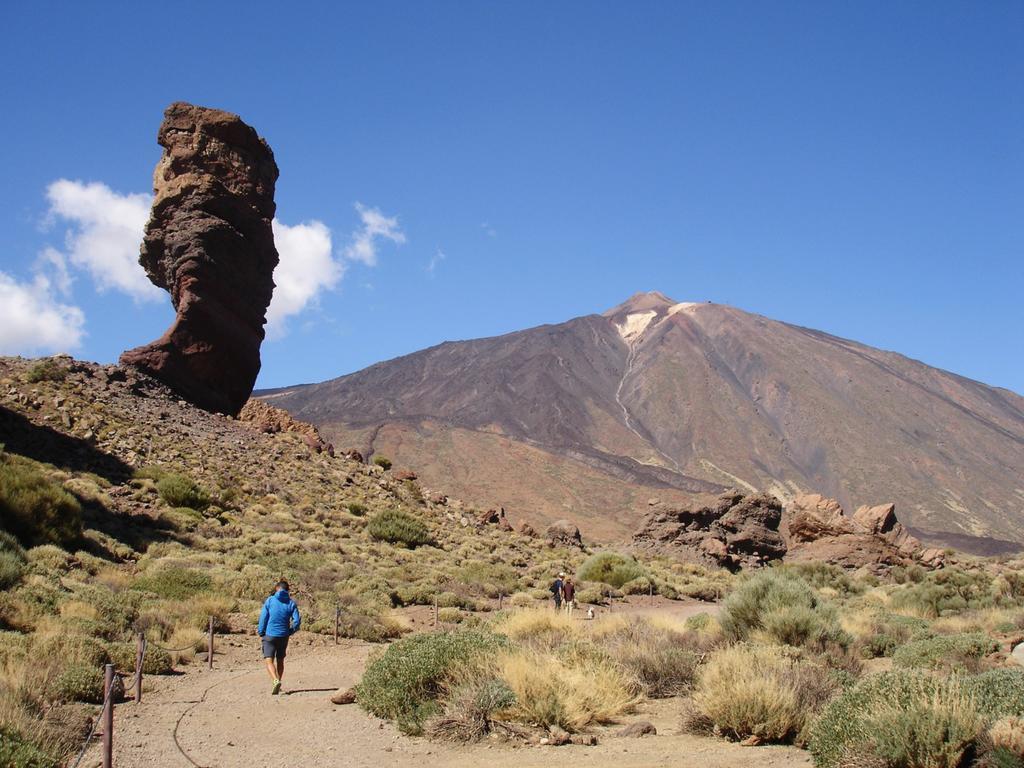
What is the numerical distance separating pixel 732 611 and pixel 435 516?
65.5ft

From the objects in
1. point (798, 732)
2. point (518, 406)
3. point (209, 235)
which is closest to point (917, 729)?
point (798, 732)

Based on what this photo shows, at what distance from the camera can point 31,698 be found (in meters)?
7.77

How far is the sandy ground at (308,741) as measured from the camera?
285 inches

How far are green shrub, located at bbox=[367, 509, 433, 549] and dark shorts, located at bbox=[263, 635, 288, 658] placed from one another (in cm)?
1676

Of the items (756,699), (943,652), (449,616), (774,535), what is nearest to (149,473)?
(449,616)

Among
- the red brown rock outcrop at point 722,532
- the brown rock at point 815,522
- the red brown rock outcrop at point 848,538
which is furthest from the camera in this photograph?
the brown rock at point 815,522

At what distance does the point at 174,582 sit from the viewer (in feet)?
54.7

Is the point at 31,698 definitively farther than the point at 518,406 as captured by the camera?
No

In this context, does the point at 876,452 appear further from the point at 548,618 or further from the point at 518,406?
the point at 548,618

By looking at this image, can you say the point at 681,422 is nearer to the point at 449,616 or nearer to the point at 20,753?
the point at 449,616

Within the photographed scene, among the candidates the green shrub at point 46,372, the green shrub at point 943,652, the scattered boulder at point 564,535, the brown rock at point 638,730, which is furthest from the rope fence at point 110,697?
the scattered boulder at point 564,535

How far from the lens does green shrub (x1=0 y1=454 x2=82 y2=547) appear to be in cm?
1742

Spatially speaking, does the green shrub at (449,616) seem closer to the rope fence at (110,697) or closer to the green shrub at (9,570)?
the rope fence at (110,697)

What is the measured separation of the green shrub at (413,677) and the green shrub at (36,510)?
446 inches
